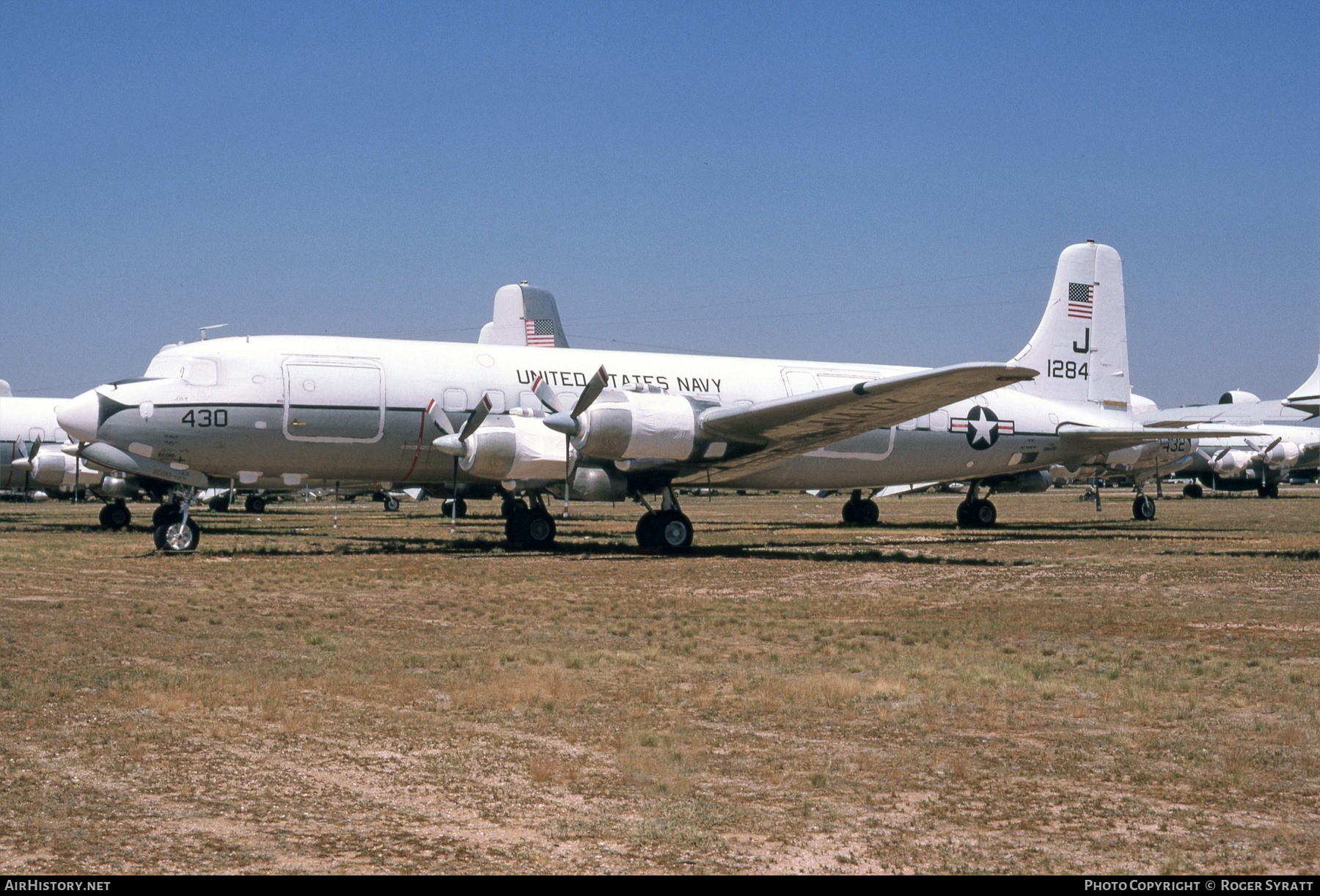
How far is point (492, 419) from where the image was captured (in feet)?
70.4

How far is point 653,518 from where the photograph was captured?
21.6m

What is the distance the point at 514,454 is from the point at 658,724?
13.8m

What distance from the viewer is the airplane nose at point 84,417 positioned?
66.9ft

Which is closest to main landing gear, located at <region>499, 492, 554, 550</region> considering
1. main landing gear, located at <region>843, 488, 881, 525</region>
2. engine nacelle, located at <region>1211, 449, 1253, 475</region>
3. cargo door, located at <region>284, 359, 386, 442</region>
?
cargo door, located at <region>284, 359, 386, 442</region>

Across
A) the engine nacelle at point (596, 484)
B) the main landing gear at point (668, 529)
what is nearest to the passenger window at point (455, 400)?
the engine nacelle at point (596, 484)

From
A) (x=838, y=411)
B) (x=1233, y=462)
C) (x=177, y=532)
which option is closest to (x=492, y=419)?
(x=177, y=532)

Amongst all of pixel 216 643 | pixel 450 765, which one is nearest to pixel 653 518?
pixel 216 643

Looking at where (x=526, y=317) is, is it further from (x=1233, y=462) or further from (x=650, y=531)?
(x=1233, y=462)

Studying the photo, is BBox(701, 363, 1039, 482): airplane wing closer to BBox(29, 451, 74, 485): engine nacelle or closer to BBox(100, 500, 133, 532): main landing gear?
BBox(100, 500, 133, 532): main landing gear

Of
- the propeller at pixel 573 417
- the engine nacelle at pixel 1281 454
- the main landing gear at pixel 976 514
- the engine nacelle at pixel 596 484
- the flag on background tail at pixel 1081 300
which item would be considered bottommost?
the main landing gear at pixel 976 514

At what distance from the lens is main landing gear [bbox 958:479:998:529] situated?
3231 centimetres

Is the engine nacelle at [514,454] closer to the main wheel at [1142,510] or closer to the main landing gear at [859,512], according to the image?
the main landing gear at [859,512]

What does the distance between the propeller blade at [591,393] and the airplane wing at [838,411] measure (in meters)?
1.89

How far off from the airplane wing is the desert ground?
11.1 feet
